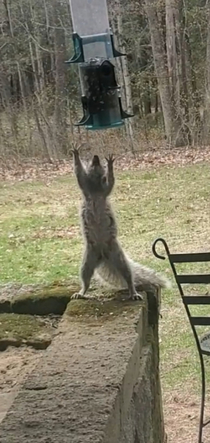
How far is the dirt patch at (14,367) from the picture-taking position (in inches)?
80.8

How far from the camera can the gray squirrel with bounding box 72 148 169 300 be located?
2336 mm

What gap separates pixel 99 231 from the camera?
2.35 m

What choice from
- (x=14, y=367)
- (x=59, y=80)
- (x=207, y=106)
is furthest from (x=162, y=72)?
(x=14, y=367)

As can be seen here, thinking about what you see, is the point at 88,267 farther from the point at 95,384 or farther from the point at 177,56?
the point at 177,56

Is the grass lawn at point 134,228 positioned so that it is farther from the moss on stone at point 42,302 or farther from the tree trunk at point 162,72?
the tree trunk at point 162,72

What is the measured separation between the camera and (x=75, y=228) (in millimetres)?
5711

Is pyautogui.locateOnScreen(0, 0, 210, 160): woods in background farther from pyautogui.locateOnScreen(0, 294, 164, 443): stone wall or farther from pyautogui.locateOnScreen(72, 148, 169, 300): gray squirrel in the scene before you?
pyautogui.locateOnScreen(0, 294, 164, 443): stone wall

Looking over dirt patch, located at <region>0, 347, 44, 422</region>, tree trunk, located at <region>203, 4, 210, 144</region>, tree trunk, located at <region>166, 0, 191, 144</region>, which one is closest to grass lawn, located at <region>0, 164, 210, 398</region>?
dirt patch, located at <region>0, 347, 44, 422</region>

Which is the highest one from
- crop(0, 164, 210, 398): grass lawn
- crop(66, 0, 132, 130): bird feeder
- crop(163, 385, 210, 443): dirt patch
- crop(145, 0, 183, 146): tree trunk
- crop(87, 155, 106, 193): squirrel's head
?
crop(66, 0, 132, 130): bird feeder

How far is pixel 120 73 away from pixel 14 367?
6.73 metres

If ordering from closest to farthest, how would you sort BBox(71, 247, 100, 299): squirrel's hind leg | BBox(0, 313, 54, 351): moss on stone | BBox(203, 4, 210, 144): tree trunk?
BBox(0, 313, 54, 351): moss on stone → BBox(71, 247, 100, 299): squirrel's hind leg → BBox(203, 4, 210, 144): tree trunk

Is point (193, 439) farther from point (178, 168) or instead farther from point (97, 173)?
point (178, 168)

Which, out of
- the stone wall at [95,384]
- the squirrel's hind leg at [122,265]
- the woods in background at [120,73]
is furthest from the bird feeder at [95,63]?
the woods in background at [120,73]

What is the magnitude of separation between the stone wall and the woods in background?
6.17 metres
